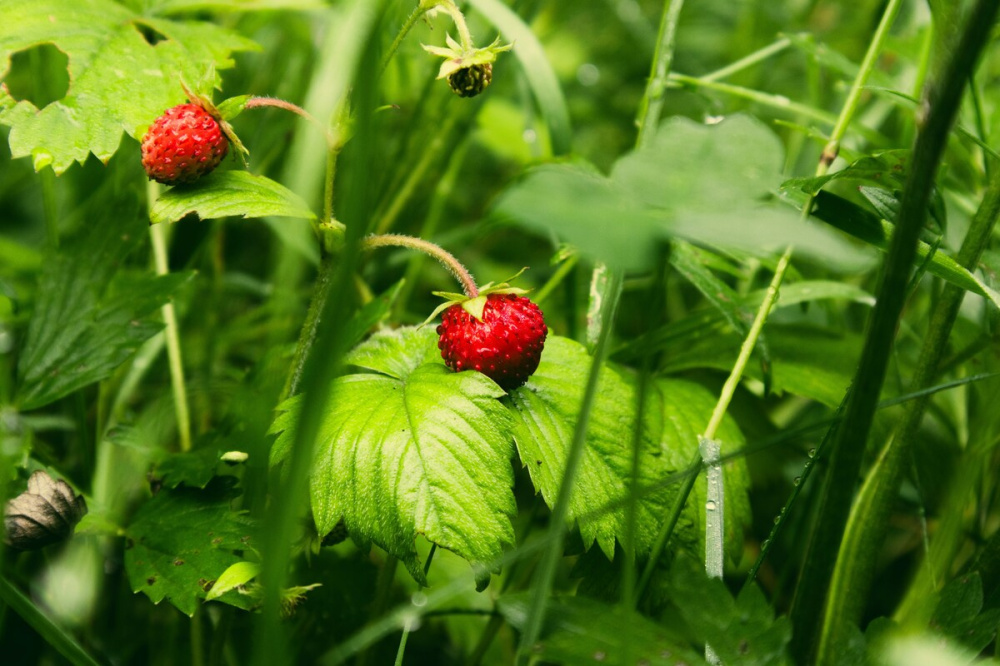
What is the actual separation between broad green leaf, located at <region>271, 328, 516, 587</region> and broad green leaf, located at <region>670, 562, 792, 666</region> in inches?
6.4

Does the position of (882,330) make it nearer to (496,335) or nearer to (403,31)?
(496,335)

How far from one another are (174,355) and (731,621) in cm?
81

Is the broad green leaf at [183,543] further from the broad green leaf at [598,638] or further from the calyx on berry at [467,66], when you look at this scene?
the calyx on berry at [467,66]

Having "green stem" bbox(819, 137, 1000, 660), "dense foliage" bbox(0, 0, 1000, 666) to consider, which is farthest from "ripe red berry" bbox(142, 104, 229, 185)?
"green stem" bbox(819, 137, 1000, 660)

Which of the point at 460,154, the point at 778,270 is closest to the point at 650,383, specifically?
the point at 778,270

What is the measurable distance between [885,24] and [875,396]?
1.77 feet

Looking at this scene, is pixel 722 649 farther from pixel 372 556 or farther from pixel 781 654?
pixel 372 556

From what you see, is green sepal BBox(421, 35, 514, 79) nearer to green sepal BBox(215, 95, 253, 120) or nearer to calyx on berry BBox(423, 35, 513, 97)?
calyx on berry BBox(423, 35, 513, 97)

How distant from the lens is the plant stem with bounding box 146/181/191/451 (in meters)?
1.05

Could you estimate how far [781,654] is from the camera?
0.58 m

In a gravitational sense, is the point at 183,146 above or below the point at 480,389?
above

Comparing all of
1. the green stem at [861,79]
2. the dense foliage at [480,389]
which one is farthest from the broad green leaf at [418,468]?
the green stem at [861,79]

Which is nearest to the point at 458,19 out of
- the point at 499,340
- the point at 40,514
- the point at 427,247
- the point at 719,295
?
the point at 427,247

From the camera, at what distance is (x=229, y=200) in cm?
81
